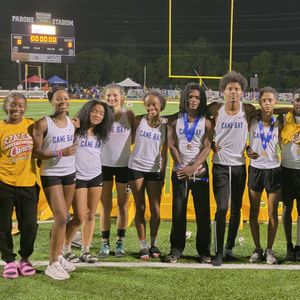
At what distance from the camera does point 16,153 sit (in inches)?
173

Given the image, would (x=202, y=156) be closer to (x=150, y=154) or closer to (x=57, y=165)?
(x=150, y=154)

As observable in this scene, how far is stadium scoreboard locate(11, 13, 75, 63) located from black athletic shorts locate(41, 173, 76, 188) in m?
42.3

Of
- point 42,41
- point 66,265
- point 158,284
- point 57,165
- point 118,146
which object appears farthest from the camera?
point 42,41

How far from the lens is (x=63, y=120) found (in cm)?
458

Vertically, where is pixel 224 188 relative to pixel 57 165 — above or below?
below

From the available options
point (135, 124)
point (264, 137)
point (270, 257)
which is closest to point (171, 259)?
point (270, 257)

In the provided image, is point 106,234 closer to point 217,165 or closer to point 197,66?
point 217,165

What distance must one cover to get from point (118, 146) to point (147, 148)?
12.3 inches

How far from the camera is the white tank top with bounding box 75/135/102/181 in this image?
4.76 metres

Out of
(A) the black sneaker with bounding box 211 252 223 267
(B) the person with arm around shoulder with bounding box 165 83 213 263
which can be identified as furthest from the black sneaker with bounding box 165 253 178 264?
(A) the black sneaker with bounding box 211 252 223 267

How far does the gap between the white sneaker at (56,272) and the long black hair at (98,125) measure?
4.18ft

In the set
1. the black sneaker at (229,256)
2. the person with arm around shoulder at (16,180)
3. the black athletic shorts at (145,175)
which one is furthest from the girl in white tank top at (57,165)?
the black sneaker at (229,256)

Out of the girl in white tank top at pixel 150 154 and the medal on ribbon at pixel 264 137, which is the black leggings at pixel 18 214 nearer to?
the girl in white tank top at pixel 150 154

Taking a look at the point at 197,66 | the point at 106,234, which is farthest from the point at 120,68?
the point at 106,234
